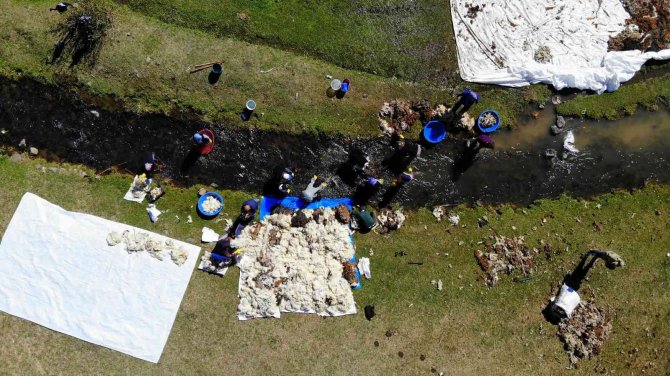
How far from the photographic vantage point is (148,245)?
42.1 feet

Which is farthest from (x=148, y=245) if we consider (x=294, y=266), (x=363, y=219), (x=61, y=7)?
(x=61, y=7)

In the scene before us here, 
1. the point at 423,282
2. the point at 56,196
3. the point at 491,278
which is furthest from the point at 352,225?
the point at 56,196

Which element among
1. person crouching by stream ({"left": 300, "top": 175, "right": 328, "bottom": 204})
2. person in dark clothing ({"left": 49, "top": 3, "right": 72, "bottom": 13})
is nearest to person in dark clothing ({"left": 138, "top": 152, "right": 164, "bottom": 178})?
person crouching by stream ({"left": 300, "top": 175, "right": 328, "bottom": 204})

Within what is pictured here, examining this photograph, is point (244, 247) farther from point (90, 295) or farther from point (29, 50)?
point (29, 50)

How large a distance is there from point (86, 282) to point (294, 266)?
18.5ft

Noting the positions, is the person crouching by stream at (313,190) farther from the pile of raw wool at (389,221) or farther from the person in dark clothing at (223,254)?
the person in dark clothing at (223,254)

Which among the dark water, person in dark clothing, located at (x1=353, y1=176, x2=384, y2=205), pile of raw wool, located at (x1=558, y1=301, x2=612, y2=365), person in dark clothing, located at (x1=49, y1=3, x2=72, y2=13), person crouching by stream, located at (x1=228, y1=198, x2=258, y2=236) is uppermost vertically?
person in dark clothing, located at (x1=49, y1=3, x2=72, y2=13)

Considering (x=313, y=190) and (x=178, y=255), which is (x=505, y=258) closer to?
(x=313, y=190)

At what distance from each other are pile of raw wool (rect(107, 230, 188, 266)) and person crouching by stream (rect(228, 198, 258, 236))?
4.78 ft

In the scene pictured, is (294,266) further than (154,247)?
Yes

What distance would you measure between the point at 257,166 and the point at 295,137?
1.37 m

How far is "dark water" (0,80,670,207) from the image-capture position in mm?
13234

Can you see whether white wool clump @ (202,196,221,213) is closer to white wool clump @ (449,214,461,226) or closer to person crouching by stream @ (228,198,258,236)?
person crouching by stream @ (228,198,258,236)

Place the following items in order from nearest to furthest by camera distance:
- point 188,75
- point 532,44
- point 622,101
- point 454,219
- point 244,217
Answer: point 244,217 < point 188,75 < point 454,219 < point 532,44 < point 622,101
